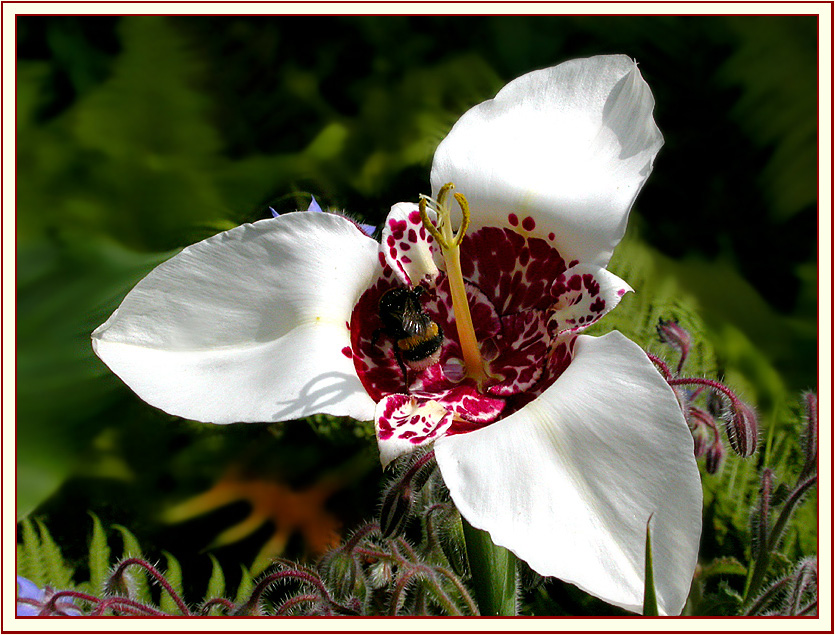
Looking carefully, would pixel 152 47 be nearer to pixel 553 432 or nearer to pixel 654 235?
pixel 654 235

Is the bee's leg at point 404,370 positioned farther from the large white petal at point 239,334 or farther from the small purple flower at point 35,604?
the small purple flower at point 35,604

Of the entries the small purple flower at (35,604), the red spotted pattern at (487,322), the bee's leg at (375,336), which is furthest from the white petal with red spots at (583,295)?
the small purple flower at (35,604)

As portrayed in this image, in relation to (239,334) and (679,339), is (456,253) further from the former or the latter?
(679,339)

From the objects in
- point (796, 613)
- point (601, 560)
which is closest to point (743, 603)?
point (796, 613)

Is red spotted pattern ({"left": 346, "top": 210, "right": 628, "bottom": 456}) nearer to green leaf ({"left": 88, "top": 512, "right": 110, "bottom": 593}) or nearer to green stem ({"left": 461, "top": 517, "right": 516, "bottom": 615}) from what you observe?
green stem ({"left": 461, "top": 517, "right": 516, "bottom": 615})

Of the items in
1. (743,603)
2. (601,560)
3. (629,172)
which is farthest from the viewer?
(743,603)

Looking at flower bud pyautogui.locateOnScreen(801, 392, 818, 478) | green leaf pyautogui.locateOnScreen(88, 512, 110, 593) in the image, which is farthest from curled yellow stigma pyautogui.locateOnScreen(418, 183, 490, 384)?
green leaf pyautogui.locateOnScreen(88, 512, 110, 593)
